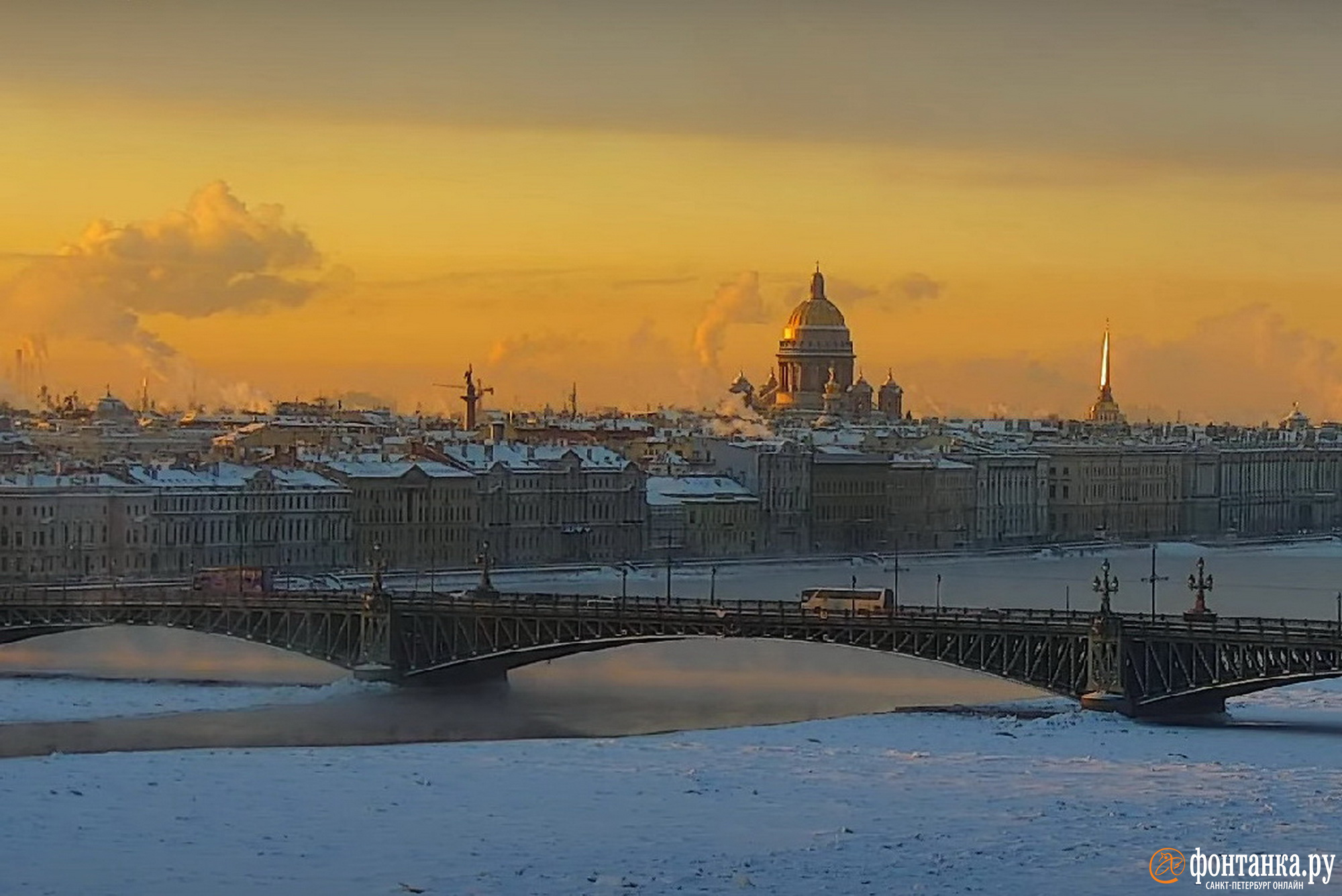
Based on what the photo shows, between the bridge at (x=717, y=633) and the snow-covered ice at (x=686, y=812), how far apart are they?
1.04 metres

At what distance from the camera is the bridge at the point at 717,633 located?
38531 millimetres

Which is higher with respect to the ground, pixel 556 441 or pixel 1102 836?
pixel 556 441

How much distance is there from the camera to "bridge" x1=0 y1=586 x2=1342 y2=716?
38.5 m

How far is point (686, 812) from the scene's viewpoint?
97.6 feet

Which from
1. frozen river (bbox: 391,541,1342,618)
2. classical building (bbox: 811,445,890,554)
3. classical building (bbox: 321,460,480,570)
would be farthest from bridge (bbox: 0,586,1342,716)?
classical building (bbox: 811,445,890,554)

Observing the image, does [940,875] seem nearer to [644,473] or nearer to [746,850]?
[746,850]

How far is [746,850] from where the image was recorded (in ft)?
89.5

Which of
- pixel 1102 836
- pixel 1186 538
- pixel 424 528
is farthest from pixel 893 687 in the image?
pixel 1186 538

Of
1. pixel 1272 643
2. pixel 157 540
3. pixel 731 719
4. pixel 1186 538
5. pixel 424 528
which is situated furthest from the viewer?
pixel 1186 538

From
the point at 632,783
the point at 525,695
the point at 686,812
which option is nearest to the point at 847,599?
the point at 525,695

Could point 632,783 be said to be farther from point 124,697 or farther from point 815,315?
point 815,315

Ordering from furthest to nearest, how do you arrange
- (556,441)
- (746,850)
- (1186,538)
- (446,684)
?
(1186,538) → (556,441) → (446,684) → (746,850)

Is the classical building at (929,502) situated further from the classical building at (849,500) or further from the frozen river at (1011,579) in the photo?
the frozen river at (1011,579)

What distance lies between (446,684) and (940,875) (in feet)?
63.6
